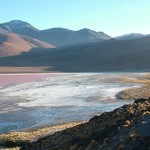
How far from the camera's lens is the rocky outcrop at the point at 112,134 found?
518 inches

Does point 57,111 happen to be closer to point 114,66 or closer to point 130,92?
point 130,92

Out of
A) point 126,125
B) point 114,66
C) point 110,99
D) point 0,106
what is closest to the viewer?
point 126,125

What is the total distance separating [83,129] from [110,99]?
3208 centimetres

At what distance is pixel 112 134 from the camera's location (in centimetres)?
1447

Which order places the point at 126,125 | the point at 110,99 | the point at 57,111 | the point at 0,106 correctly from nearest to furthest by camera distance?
the point at 126,125
the point at 57,111
the point at 0,106
the point at 110,99

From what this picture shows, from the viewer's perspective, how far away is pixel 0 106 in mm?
45188

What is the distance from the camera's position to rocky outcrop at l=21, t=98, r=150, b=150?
43.2 ft

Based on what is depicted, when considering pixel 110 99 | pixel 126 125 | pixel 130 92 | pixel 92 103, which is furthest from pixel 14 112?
pixel 126 125

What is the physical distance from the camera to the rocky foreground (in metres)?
13.2

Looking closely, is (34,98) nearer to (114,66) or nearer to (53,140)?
(53,140)

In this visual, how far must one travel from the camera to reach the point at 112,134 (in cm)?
1447

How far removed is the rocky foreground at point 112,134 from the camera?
43.2ft

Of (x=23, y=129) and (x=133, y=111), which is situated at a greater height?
(x=133, y=111)

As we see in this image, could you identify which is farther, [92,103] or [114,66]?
[114,66]
